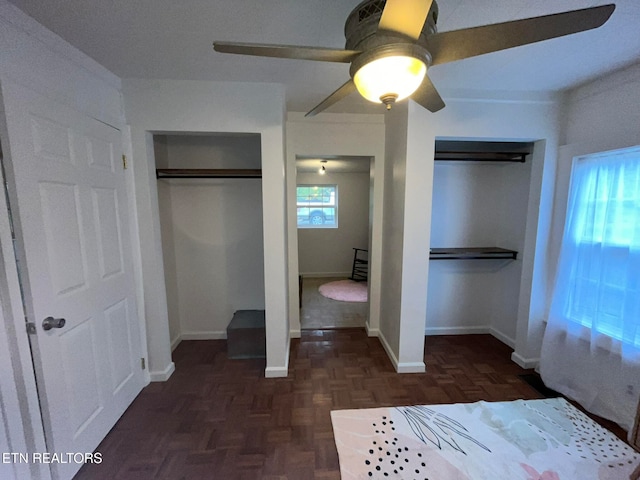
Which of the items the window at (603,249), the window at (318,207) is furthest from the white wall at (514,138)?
the window at (318,207)

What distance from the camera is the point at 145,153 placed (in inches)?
80.5

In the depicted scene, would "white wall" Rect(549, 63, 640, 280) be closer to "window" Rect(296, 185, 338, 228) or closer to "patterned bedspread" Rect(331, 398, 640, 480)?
"patterned bedspread" Rect(331, 398, 640, 480)

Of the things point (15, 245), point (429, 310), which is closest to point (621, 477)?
point (429, 310)

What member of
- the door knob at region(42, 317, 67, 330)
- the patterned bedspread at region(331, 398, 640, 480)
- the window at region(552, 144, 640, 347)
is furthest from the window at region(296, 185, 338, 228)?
the door knob at region(42, 317, 67, 330)

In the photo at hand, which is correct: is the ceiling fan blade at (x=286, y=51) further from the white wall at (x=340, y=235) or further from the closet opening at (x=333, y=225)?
the white wall at (x=340, y=235)

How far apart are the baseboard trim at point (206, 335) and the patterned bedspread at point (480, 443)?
1604 mm

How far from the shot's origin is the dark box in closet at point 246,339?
2564 mm

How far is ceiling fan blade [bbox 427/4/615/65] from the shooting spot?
2.58 ft

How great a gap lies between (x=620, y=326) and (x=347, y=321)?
2.46 metres

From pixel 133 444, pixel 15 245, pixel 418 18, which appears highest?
pixel 418 18

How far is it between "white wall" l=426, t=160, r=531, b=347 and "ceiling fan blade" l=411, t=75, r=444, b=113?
5.33 feet

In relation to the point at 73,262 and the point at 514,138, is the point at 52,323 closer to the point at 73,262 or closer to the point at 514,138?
the point at 73,262

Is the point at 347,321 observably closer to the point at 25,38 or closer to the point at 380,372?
the point at 380,372

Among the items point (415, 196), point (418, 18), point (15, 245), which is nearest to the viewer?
point (418, 18)
